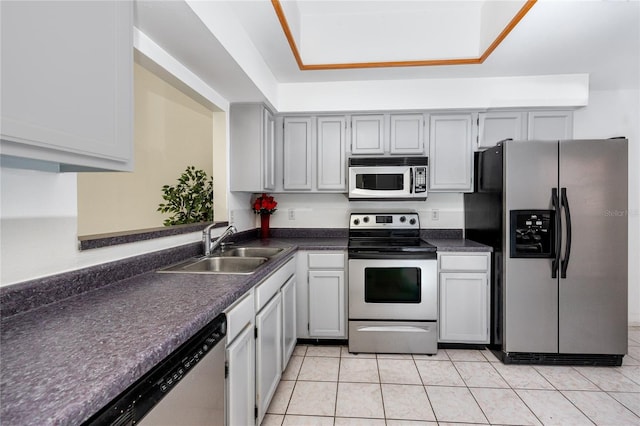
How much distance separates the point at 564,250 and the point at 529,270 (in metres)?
0.28

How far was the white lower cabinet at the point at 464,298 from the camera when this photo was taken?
2.69 m

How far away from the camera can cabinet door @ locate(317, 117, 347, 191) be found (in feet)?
10.1

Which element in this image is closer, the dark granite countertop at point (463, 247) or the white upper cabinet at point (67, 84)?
the white upper cabinet at point (67, 84)

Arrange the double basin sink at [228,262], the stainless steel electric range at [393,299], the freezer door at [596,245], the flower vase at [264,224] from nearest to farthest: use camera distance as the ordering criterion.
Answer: the double basin sink at [228,262], the freezer door at [596,245], the stainless steel electric range at [393,299], the flower vase at [264,224]

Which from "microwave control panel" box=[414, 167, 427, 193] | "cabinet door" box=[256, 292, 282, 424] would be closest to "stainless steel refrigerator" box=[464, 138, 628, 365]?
"microwave control panel" box=[414, 167, 427, 193]

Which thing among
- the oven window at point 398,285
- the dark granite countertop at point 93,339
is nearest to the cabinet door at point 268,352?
the dark granite countertop at point 93,339

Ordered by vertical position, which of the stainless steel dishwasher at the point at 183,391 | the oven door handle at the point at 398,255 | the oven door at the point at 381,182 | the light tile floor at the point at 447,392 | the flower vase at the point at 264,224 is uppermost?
the oven door at the point at 381,182

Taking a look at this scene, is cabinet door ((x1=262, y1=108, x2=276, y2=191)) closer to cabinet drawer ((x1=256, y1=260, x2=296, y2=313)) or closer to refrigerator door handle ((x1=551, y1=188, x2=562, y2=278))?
cabinet drawer ((x1=256, y1=260, x2=296, y2=313))

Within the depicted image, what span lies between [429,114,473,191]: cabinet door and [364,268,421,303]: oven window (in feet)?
2.92

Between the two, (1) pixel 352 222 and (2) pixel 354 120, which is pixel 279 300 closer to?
(1) pixel 352 222

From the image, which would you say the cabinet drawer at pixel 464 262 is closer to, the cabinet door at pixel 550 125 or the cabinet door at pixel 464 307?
the cabinet door at pixel 464 307

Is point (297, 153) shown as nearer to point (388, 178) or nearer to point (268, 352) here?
point (388, 178)

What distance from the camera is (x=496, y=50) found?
7.81ft

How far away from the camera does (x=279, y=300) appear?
210 cm
